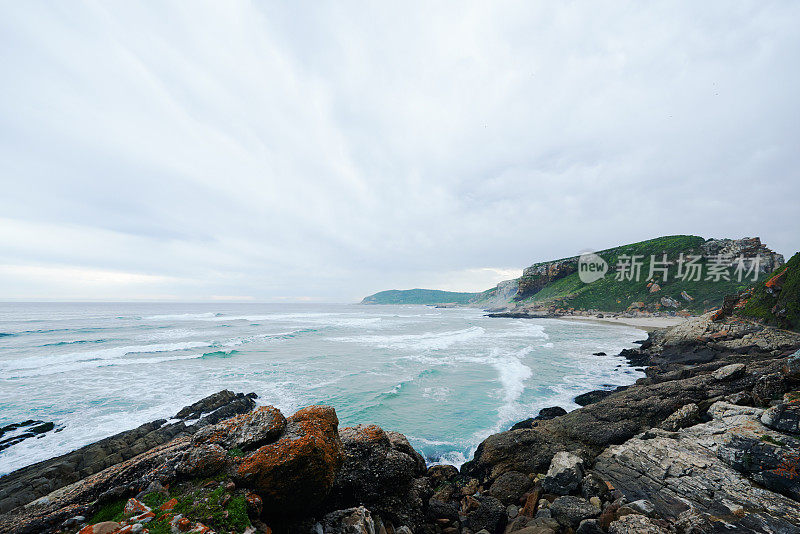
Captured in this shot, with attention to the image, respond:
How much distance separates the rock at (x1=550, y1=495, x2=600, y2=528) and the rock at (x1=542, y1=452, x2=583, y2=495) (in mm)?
680

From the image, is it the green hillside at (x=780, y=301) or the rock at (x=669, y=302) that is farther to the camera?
the rock at (x=669, y=302)

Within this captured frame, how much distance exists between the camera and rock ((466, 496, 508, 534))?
6918 millimetres

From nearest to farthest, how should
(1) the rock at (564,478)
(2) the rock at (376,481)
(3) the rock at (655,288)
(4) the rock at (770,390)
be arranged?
(2) the rock at (376,481), (1) the rock at (564,478), (4) the rock at (770,390), (3) the rock at (655,288)

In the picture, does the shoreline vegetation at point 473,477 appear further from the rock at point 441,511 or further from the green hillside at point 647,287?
the green hillside at point 647,287

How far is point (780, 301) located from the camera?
2067cm

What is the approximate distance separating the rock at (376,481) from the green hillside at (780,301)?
94.3 feet

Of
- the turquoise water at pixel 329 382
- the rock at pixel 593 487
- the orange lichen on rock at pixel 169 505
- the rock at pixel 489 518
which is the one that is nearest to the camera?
the orange lichen on rock at pixel 169 505

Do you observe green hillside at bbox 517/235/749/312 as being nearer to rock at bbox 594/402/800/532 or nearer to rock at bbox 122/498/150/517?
rock at bbox 594/402/800/532

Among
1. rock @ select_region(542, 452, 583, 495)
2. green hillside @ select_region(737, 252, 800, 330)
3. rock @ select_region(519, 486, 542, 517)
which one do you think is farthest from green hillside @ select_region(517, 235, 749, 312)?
rock @ select_region(519, 486, 542, 517)

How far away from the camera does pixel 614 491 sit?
7.08 meters

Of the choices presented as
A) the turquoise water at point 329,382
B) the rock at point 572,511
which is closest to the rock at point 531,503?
the rock at point 572,511

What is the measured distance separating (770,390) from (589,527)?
26.1 ft

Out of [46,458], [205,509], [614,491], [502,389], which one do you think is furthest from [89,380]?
[614,491]

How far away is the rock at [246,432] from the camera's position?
16.7 feet
